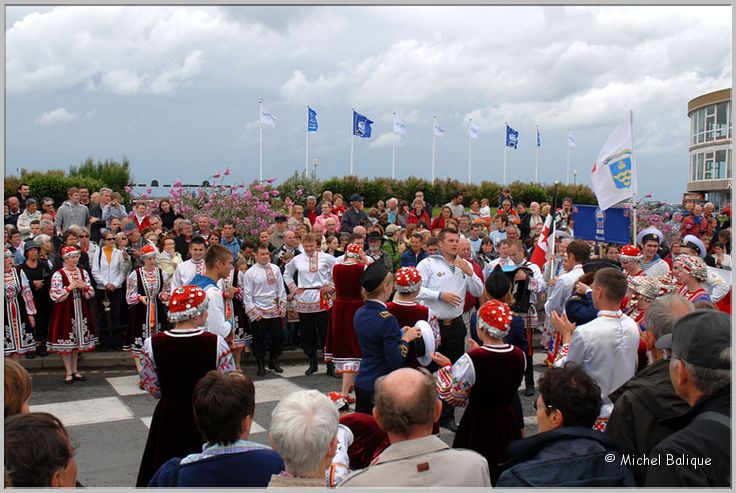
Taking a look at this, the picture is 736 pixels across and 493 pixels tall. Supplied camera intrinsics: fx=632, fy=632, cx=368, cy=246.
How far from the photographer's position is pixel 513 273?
8070 millimetres

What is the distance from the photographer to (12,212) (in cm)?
1288

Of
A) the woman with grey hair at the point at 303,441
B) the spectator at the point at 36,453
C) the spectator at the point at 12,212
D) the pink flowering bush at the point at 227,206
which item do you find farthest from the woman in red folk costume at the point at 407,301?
the spectator at the point at 12,212

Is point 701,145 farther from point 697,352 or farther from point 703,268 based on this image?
point 697,352

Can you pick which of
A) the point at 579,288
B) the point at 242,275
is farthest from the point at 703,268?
the point at 242,275

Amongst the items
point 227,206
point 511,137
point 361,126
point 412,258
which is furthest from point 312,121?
point 412,258

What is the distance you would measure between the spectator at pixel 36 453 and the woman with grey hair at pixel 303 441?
82cm

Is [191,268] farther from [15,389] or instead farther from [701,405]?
[701,405]

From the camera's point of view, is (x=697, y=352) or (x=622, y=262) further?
(x=622, y=262)

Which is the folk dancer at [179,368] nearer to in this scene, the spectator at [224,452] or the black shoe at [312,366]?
the spectator at [224,452]

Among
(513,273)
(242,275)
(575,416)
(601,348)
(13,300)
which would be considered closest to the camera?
(575,416)

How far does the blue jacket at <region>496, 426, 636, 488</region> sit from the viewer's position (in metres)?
2.62

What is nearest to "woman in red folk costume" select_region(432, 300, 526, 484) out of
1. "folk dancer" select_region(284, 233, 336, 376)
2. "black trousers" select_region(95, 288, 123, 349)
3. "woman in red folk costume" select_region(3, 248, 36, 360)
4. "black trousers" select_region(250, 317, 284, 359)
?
"folk dancer" select_region(284, 233, 336, 376)

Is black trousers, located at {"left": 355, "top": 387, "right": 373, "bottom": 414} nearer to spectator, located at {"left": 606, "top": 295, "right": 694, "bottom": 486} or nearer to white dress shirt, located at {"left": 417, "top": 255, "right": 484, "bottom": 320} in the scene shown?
white dress shirt, located at {"left": 417, "top": 255, "right": 484, "bottom": 320}

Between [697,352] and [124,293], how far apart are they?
9.12 meters
